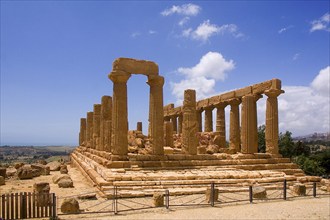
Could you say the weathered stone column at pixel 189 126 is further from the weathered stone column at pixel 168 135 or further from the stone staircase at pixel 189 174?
the weathered stone column at pixel 168 135

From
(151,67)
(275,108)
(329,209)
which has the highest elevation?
(151,67)

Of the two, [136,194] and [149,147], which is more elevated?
[149,147]

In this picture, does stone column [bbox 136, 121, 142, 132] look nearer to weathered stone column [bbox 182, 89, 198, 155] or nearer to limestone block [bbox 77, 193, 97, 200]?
weathered stone column [bbox 182, 89, 198, 155]

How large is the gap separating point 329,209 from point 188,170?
27.2 ft

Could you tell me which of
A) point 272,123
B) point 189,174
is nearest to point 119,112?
point 189,174

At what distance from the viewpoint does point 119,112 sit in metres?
20.4

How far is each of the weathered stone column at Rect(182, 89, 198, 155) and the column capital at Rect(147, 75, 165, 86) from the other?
2.61 m

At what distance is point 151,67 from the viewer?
2153 cm

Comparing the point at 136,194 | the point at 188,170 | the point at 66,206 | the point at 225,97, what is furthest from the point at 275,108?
the point at 66,206

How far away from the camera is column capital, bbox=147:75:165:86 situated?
21453mm

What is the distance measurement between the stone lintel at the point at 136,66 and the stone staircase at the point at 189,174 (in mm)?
5152

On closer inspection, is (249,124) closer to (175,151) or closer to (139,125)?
(175,151)

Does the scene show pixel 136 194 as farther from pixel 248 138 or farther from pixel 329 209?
pixel 248 138

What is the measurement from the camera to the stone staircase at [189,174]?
636 inches
